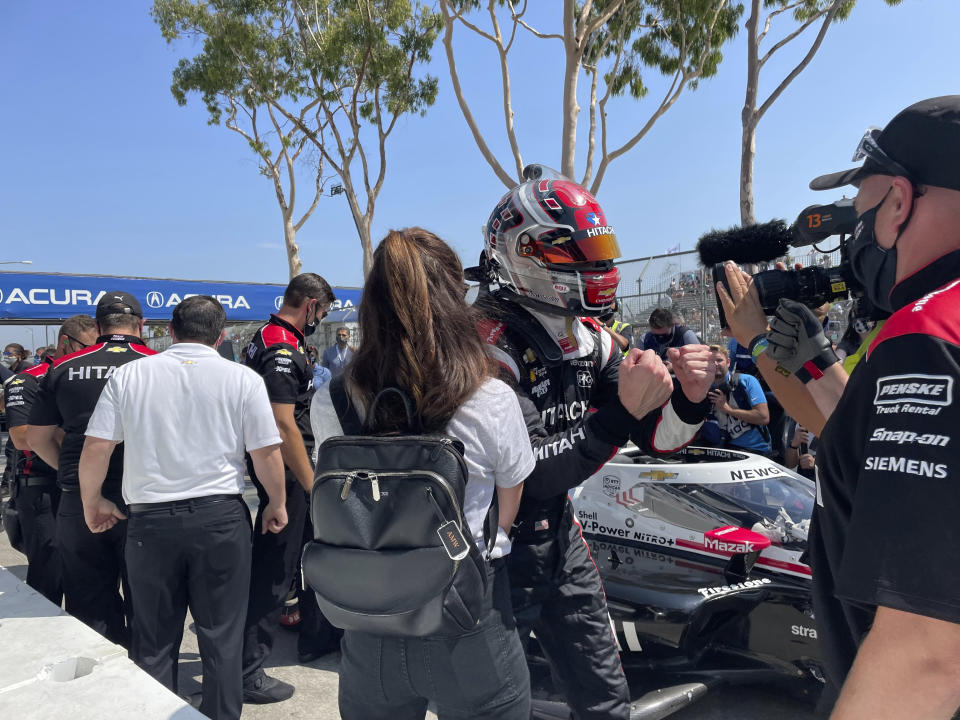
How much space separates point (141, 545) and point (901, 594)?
8.95 ft

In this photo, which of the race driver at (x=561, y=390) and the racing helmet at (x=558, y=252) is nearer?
the race driver at (x=561, y=390)

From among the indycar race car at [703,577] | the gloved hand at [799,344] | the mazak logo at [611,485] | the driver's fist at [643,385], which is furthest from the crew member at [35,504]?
the gloved hand at [799,344]

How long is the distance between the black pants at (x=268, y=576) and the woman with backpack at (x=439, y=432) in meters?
2.24

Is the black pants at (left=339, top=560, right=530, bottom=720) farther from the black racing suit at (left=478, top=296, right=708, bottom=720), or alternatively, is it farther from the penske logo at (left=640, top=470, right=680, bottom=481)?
the penske logo at (left=640, top=470, right=680, bottom=481)

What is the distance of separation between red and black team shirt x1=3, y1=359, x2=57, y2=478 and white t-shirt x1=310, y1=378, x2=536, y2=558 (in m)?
3.66

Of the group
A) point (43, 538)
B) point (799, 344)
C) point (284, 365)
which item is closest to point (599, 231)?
point (799, 344)

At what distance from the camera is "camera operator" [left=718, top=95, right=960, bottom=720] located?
2.71 feet

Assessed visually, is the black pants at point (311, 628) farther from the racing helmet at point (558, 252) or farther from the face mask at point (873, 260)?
the face mask at point (873, 260)

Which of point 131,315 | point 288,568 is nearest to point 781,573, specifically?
point 288,568

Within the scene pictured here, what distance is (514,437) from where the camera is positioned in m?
1.64

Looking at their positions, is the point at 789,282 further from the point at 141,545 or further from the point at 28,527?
the point at 28,527

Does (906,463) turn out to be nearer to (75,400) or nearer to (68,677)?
(68,677)

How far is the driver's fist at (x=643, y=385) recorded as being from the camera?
1.73 meters

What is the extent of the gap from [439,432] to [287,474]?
258 centimetres
